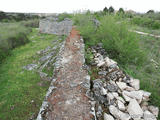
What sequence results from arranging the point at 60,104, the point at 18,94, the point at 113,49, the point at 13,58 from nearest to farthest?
1. the point at 60,104
2. the point at 18,94
3. the point at 113,49
4. the point at 13,58

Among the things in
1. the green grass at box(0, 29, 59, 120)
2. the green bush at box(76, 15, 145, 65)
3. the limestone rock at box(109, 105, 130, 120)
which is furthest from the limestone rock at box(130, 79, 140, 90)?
the green grass at box(0, 29, 59, 120)

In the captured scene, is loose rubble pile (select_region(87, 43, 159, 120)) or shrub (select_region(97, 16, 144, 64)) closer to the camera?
loose rubble pile (select_region(87, 43, 159, 120))

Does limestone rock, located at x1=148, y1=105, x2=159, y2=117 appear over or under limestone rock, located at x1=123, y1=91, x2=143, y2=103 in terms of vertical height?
under

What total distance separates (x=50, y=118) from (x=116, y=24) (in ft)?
16.7

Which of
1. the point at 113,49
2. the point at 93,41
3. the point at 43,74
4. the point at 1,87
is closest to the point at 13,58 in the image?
the point at 1,87

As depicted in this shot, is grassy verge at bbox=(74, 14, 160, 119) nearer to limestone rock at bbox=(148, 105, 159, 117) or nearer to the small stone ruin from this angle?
limestone rock at bbox=(148, 105, 159, 117)

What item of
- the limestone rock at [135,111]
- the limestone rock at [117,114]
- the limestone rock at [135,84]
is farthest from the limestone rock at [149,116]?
the limestone rock at [135,84]

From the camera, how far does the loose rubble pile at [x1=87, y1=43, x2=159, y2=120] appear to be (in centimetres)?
232

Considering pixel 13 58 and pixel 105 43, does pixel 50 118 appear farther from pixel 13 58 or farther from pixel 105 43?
pixel 13 58

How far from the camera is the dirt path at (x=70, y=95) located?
2.22 metres

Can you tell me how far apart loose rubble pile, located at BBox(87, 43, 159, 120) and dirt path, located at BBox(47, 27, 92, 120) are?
0.92 feet

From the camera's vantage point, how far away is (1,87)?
398 cm

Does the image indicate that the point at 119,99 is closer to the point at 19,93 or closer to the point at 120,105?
the point at 120,105

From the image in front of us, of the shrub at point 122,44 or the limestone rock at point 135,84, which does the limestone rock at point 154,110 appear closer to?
the limestone rock at point 135,84
